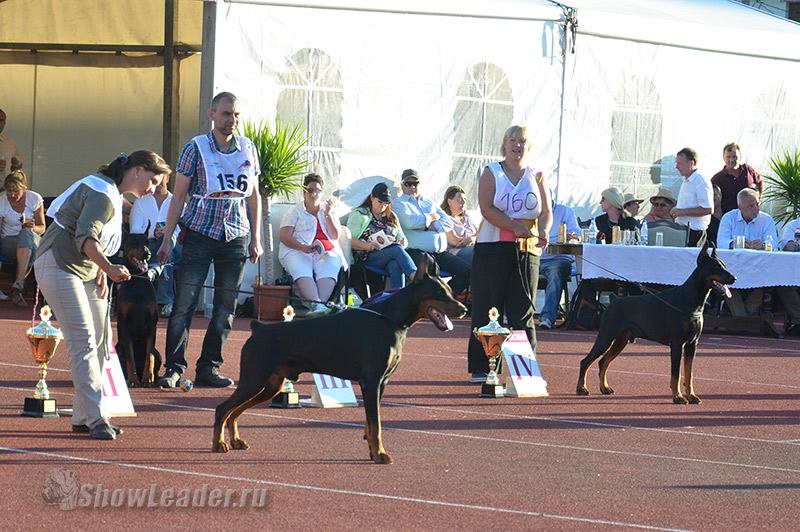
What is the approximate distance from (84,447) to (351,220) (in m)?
9.75

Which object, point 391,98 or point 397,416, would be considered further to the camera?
point 391,98

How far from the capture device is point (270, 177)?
666 inches

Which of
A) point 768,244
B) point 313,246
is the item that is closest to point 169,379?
point 313,246

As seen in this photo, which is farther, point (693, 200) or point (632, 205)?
point (632, 205)

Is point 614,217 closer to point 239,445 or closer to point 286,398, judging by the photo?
point 286,398

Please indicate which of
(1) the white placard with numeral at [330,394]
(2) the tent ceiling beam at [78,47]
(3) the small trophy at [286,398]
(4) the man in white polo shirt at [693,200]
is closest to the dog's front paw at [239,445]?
(3) the small trophy at [286,398]

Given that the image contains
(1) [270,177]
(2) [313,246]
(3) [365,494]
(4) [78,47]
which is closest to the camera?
(3) [365,494]

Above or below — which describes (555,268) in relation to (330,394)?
above

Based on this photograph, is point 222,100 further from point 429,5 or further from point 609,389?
point 429,5

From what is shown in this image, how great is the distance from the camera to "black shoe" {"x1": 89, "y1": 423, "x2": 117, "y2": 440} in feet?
25.3

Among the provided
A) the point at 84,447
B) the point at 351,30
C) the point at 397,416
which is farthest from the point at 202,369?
the point at 351,30

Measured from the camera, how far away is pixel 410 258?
17000 mm

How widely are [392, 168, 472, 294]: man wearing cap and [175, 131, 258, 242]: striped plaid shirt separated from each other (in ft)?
24.3

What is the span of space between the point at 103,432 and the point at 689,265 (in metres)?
9.81
